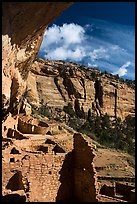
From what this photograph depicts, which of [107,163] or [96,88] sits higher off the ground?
[96,88]

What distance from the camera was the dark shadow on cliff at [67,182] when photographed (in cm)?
1221

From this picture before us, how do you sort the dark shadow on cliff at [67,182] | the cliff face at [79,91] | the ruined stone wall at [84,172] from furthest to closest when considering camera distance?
1. the cliff face at [79,91]
2. the dark shadow on cliff at [67,182]
3. the ruined stone wall at [84,172]

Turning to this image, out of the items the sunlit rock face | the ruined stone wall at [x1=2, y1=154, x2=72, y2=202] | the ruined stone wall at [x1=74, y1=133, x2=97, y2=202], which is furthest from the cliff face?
the sunlit rock face

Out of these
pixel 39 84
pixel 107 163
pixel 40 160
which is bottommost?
pixel 107 163

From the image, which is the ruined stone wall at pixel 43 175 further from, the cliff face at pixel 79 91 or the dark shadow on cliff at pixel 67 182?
the cliff face at pixel 79 91

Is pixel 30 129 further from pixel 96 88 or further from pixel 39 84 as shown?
pixel 96 88

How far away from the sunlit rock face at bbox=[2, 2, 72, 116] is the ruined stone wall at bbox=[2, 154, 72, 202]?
3.30 meters

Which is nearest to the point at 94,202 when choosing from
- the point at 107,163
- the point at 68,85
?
the point at 107,163

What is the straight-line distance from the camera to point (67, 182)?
12.6 m

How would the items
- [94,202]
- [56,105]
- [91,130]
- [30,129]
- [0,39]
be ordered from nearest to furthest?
[0,39]
[94,202]
[30,129]
[91,130]
[56,105]

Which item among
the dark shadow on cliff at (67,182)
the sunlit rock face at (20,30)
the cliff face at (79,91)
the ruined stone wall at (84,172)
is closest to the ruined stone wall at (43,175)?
the dark shadow on cliff at (67,182)

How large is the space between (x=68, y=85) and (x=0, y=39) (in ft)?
231

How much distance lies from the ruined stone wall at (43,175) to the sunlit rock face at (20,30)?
3.30 metres

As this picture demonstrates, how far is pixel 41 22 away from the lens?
24.7 ft
